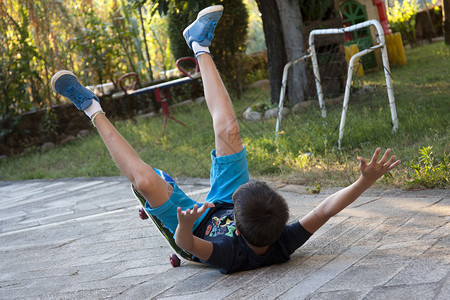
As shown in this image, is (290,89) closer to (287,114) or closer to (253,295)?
(287,114)

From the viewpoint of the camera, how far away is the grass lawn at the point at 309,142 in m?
3.67

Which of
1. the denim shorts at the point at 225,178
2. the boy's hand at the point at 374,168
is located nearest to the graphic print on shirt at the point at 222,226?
the denim shorts at the point at 225,178

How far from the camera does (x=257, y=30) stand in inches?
543

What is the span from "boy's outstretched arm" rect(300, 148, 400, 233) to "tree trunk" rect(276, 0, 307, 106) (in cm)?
444

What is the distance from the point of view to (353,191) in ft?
6.49

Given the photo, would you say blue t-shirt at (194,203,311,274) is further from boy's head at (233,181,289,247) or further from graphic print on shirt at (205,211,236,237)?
boy's head at (233,181,289,247)

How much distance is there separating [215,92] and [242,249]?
2.78 ft

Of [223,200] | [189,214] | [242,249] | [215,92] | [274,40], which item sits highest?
[274,40]

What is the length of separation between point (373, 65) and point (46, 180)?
358cm

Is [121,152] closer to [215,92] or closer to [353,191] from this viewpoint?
[215,92]

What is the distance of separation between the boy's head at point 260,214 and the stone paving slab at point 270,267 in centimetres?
17

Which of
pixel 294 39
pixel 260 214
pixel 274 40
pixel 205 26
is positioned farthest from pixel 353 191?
pixel 274 40

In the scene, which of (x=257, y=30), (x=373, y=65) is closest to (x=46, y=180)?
(x=373, y=65)

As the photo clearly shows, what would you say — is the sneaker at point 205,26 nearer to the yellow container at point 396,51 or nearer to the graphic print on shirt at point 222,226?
the graphic print on shirt at point 222,226
